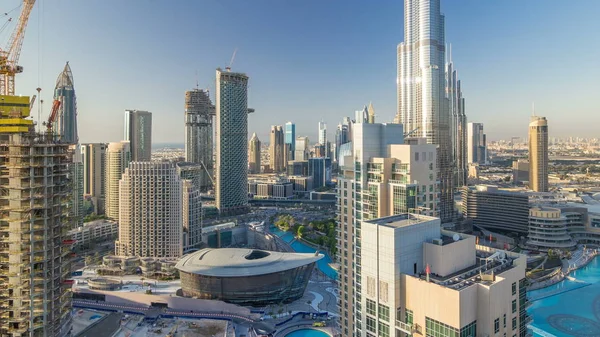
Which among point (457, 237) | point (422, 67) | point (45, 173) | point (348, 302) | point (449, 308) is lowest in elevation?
point (348, 302)

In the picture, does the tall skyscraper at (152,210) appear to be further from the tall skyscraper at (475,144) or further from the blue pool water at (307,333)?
the tall skyscraper at (475,144)

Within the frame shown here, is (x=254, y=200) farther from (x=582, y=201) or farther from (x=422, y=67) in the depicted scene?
(x=582, y=201)

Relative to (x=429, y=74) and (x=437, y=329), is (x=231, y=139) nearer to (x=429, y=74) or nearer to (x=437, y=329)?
(x=429, y=74)

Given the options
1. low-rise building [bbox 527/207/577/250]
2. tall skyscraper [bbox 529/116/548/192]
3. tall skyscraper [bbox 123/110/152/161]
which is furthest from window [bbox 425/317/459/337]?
tall skyscraper [bbox 123/110/152/161]

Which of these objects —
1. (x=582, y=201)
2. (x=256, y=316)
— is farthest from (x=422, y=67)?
(x=256, y=316)

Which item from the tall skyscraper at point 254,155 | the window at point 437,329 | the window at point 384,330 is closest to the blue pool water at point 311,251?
the window at point 384,330

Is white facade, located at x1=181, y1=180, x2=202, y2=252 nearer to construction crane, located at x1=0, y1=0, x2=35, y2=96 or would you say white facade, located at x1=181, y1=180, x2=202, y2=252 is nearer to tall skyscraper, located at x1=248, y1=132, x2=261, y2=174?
construction crane, located at x1=0, y1=0, x2=35, y2=96
